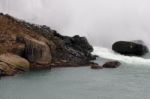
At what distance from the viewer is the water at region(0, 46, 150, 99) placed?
54.5 metres

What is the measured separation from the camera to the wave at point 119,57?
7956 centimetres

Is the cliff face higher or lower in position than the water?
higher

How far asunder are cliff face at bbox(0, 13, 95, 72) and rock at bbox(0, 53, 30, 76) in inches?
60.4

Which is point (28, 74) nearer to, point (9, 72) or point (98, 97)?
point (9, 72)

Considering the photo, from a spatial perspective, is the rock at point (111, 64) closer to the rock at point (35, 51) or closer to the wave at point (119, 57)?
the wave at point (119, 57)

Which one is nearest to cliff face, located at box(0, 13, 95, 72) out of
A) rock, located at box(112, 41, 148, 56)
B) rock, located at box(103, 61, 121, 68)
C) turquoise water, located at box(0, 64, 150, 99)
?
turquoise water, located at box(0, 64, 150, 99)

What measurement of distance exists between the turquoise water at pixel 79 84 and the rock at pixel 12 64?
1419 mm

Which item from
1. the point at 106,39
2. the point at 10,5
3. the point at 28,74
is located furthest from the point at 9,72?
the point at 10,5

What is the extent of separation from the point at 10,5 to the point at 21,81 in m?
55.9

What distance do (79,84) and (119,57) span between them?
24198 mm

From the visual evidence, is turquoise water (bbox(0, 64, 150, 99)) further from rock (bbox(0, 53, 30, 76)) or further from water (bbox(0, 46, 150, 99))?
rock (bbox(0, 53, 30, 76))

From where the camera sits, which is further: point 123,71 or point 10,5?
point 10,5

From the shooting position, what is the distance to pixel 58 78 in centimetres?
6419

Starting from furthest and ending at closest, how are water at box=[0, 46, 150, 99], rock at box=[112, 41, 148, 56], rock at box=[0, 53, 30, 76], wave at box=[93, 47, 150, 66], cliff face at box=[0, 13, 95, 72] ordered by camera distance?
rock at box=[112, 41, 148, 56], wave at box=[93, 47, 150, 66], cliff face at box=[0, 13, 95, 72], rock at box=[0, 53, 30, 76], water at box=[0, 46, 150, 99]
